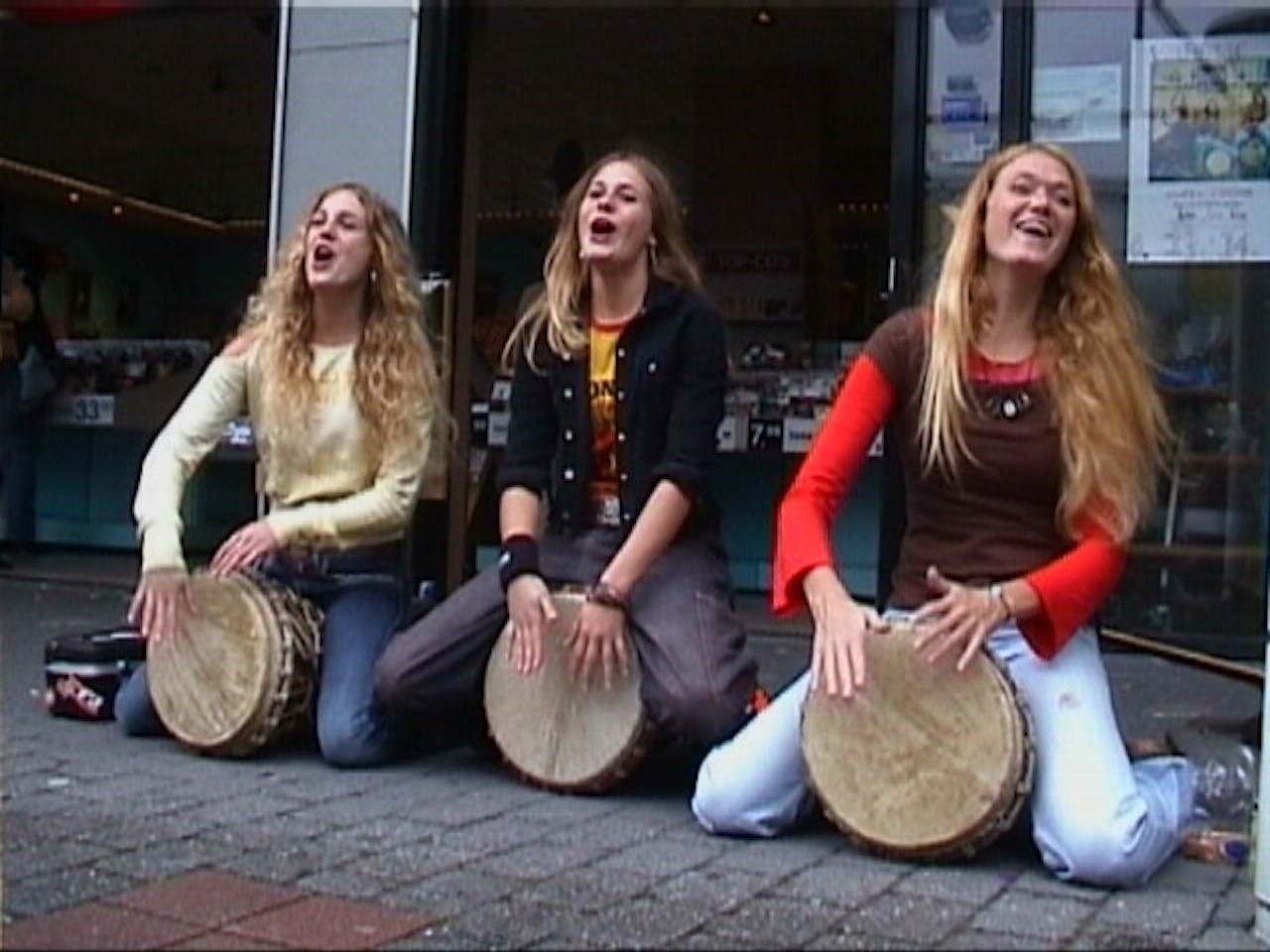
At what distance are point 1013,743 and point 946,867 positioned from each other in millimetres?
274

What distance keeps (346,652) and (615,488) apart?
778mm

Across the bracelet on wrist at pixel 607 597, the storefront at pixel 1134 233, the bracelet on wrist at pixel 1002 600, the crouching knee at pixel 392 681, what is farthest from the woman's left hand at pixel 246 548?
the storefront at pixel 1134 233

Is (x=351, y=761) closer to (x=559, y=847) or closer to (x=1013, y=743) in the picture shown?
(x=559, y=847)

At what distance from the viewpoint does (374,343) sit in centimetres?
422

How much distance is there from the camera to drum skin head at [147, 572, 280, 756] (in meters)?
3.91

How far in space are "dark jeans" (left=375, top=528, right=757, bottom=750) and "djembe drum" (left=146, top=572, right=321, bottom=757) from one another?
0.75ft

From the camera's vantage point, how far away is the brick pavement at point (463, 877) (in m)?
2.65

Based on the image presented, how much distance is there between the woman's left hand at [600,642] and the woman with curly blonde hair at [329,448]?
2.05ft

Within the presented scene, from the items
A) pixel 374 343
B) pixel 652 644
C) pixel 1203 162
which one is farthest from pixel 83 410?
pixel 652 644

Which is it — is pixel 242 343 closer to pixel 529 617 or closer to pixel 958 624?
pixel 529 617

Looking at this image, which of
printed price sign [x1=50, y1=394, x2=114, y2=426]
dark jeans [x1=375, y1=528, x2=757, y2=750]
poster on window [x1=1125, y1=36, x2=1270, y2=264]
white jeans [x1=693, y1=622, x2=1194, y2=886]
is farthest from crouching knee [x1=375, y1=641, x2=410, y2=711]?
printed price sign [x1=50, y1=394, x2=114, y2=426]

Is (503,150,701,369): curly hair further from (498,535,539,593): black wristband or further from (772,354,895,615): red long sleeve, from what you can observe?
(772,354,895,615): red long sleeve

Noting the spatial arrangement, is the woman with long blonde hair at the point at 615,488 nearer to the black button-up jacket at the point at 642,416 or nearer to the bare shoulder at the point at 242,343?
the black button-up jacket at the point at 642,416

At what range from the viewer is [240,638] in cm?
393
